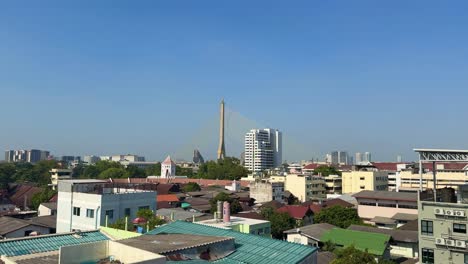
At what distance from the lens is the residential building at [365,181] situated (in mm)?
67875

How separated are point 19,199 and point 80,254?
5633cm

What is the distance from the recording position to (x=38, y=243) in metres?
13.4

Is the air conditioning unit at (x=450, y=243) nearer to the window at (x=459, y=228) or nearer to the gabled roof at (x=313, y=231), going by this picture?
the window at (x=459, y=228)

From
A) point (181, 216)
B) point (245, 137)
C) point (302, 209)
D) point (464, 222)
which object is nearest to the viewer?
point (464, 222)

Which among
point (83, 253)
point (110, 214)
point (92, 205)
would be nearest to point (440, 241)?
point (83, 253)

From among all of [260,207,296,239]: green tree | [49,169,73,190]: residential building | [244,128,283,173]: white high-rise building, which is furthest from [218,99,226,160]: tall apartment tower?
[260,207,296,239]: green tree

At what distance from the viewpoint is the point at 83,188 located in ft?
93.9

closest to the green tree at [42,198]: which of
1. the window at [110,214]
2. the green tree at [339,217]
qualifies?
the window at [110,214]

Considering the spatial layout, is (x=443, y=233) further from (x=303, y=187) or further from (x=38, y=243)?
(x=303, y=187)

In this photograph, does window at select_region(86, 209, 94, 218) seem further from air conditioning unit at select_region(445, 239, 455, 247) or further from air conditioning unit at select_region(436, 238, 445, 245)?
air conditioning unit at select_region(445, 239, 455, 247)

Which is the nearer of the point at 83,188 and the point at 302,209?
the point at 83,188

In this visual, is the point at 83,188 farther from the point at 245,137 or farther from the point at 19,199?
the point at 245,137

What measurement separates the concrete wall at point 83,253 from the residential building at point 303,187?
57.5 m

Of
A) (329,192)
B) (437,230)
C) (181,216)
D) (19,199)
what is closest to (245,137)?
(329,192)
